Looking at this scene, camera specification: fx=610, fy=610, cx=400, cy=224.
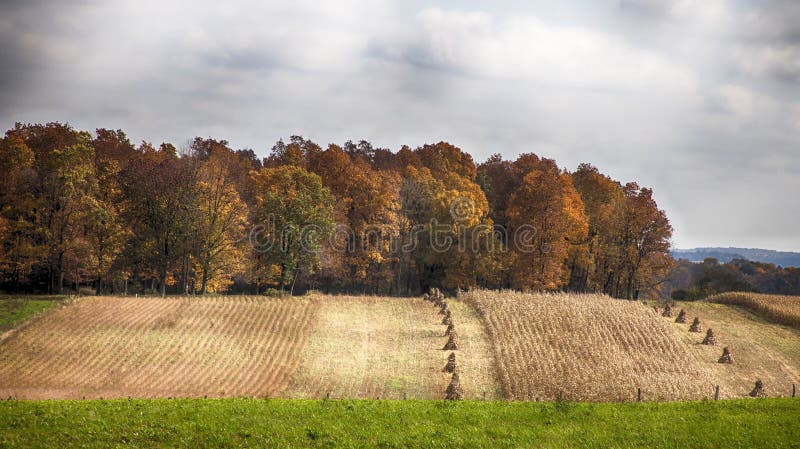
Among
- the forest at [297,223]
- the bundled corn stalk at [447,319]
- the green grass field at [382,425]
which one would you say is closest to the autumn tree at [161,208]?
the forest at [297,223]

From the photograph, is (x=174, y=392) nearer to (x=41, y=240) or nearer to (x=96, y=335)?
(x=96, y=335)

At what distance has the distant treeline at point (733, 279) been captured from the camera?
8438cm

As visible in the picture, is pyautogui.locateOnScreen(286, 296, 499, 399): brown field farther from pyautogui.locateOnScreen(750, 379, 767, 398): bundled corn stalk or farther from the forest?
pyautogui.locateOnScreen(750, 379, 767, 398): bundled corn stalk

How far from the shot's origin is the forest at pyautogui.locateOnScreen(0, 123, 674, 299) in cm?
5147

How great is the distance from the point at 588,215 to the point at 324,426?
56.8 metres

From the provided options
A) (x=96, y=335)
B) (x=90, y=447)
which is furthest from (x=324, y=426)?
(x=96, y=335)

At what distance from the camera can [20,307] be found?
139 feet

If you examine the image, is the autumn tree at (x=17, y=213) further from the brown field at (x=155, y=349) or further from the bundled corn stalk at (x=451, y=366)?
the bundled corn stalk at (x=451, y=366)

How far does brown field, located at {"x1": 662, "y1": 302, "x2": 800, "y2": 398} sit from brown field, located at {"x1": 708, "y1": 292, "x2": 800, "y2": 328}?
47.2 inches

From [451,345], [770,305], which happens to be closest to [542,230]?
[770,305]

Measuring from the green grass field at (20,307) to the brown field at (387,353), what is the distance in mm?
18917

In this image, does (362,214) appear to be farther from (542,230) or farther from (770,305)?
(770,305)

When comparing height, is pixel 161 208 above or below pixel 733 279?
above

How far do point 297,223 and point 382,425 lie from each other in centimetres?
3792
